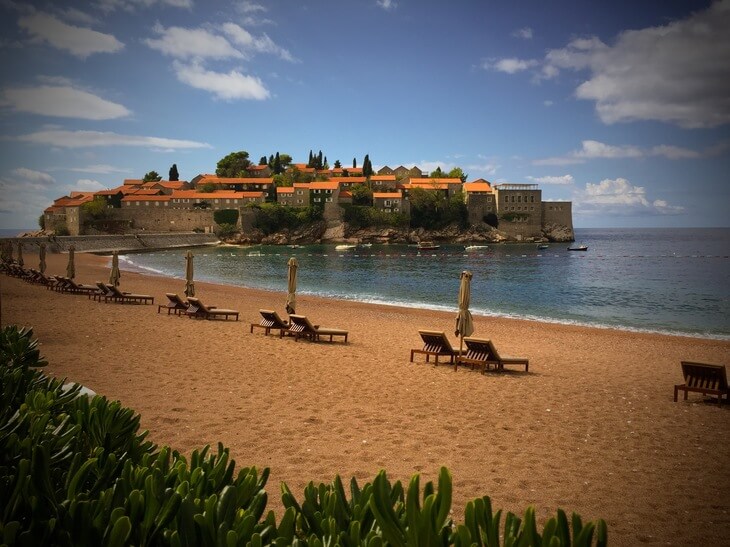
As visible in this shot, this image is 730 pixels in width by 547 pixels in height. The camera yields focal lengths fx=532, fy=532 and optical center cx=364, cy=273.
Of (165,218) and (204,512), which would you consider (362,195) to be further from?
(204,512)

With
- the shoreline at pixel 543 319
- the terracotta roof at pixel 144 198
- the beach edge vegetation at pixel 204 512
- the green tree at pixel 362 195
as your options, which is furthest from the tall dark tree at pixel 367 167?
the beach edge vegetation at pixel 204 512

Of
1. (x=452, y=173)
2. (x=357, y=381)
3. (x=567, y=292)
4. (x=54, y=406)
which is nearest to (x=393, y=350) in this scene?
(x=357, y=381)

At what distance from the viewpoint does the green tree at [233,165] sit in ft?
370

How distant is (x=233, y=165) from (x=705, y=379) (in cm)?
11219

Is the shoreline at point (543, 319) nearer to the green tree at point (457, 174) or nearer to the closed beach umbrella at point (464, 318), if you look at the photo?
the closed beach umbrella at point (464, 318)

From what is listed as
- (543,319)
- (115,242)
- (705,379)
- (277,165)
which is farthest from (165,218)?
(705,379)

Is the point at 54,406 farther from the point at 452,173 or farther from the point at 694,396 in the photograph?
the point at 452,173

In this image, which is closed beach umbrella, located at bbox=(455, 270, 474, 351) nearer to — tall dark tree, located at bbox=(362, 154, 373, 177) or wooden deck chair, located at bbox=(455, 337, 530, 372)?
wooden deck chair, located at bbox=(455, 337, 530, 372)

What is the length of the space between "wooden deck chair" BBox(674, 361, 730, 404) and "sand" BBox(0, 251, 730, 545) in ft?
0.81

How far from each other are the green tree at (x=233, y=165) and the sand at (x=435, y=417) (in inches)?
4029

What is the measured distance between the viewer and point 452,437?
267 inches

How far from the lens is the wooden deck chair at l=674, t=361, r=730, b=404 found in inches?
357

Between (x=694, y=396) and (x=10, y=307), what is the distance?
18831 millimetres

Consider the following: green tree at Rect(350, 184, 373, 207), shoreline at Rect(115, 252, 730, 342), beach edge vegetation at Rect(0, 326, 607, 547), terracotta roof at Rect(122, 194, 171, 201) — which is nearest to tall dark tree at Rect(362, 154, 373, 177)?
green tree at Rect(350, 184, 373, 207)
